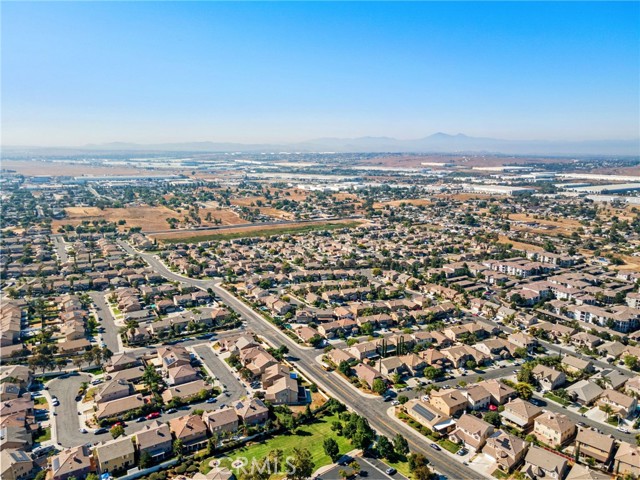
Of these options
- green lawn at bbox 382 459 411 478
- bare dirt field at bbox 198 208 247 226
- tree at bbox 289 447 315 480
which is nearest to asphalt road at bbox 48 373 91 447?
tree at bbox 289 447 315 480

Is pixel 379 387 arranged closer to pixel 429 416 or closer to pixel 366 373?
pixel 366 373

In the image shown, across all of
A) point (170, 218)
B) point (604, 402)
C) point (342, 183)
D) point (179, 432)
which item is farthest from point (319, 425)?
point (342, 183)

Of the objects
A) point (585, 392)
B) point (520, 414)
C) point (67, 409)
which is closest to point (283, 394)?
point (67, 409)

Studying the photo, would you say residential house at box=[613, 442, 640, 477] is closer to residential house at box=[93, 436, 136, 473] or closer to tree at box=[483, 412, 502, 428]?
tree at box=[483, 412, 502, 428]

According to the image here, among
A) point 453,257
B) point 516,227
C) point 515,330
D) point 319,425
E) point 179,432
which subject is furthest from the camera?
point 516,227

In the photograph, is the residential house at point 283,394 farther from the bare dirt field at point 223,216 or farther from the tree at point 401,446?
the bare dirt field at point 223,216

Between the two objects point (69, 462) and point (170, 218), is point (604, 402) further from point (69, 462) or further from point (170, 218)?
point (170, 218)
